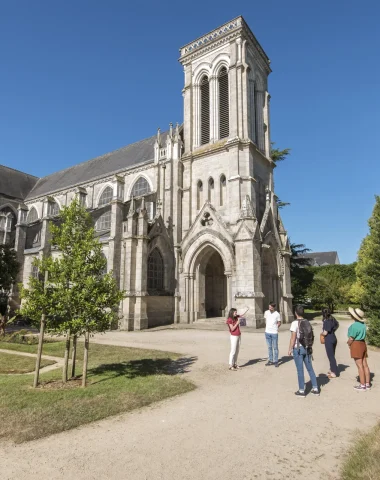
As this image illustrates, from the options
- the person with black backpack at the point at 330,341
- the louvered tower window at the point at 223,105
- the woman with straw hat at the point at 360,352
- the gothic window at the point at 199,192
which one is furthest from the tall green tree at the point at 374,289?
the louvered tower window at the point at 223,105

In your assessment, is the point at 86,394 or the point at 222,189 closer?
the point at 86,394

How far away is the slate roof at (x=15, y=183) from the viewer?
38.2m

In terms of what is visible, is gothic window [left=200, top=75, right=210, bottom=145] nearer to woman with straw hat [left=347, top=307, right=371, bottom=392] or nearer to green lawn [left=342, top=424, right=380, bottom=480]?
woman with straw hat [left=347, top=307, right=371, bottom=392]

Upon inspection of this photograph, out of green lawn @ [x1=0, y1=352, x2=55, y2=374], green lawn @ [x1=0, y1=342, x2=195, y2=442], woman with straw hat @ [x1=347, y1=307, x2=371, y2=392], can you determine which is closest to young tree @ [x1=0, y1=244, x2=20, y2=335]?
green lawn @ [x1=0, y1=352, x2=55, y2=374]

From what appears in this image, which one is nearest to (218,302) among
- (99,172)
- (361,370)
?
(99,172)

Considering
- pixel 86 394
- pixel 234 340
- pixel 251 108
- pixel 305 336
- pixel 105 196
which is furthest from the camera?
pixel 105 196

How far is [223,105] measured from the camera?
26.9 metres

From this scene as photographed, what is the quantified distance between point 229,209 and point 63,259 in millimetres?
16715

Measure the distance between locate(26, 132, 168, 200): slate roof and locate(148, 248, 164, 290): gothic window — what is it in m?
9.27

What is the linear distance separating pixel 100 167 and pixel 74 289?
29545 mm

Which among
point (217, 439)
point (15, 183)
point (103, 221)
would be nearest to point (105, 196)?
point (103, 221)

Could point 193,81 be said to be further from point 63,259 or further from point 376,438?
point 376,438

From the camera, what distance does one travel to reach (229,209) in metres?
23.5

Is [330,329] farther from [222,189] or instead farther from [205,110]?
[205,110]
